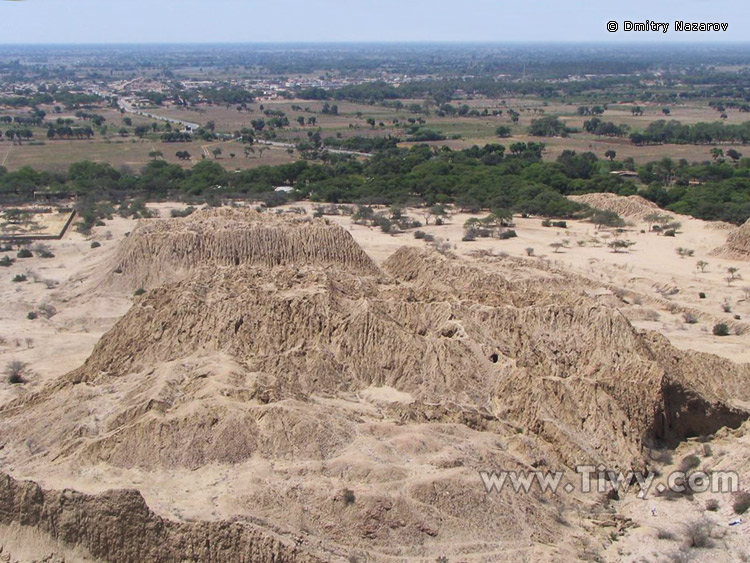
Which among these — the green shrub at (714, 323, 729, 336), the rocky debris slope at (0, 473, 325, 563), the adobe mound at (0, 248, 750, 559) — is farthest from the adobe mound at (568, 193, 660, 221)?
the rocky debris slope at (0, 473, 325, 563)

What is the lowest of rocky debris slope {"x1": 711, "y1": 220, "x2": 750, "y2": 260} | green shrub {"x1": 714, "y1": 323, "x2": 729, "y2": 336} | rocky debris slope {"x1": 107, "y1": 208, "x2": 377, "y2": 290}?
green shrub {"x1": 714, "y1": 323, "x2": 729, "y2": 336}

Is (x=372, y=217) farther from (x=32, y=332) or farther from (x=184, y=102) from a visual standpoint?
(x=184, y=102)

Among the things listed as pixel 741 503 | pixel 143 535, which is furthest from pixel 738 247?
pixel 143 535

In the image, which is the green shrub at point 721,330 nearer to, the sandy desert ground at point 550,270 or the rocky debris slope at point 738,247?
the sandy desert ground at point 550,270

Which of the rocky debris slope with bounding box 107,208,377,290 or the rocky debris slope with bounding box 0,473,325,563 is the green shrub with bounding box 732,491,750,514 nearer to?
the rocky debris slope with bounding box 0,473,325,563

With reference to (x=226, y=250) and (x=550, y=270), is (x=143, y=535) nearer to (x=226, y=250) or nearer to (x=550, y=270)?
(x=226, y=250)

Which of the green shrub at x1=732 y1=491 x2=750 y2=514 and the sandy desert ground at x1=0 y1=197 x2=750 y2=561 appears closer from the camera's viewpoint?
the sandy desert ground at x1=0 y1=197 x2=750 y2=561

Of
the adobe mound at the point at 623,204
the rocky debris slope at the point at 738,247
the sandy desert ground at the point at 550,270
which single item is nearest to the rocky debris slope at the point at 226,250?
the sandy desert ground at the point at 550,270
